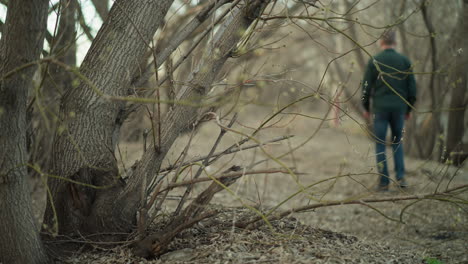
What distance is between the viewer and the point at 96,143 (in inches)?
120

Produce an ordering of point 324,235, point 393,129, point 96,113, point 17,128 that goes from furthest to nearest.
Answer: point 393,129
point 324,235
point 96,113
point 17,128

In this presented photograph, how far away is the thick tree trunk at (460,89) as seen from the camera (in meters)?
5.94

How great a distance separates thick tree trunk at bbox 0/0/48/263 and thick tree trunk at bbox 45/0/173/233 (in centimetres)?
36

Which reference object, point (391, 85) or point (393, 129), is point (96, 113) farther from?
point (393, 129)

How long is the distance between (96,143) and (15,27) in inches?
37.5

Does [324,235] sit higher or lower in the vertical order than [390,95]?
lower

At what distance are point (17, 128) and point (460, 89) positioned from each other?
572 centimetres

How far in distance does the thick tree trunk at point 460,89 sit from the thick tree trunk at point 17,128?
16.2ft

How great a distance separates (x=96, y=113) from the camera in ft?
9.87

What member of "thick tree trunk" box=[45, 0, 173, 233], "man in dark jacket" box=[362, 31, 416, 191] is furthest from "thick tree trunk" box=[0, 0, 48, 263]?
"man in dark jacket" box=[362, 31, 416, 191]

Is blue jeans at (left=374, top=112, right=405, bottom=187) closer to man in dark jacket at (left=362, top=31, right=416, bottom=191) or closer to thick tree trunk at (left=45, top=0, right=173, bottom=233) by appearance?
man in dark jacket at (left=362, top=31, right=416, bottom=191)

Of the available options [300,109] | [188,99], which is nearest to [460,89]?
[300,109]

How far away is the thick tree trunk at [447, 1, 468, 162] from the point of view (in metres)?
5.94

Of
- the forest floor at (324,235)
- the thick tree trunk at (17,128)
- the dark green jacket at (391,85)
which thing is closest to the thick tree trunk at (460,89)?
the dark green jacket at (391,85)
